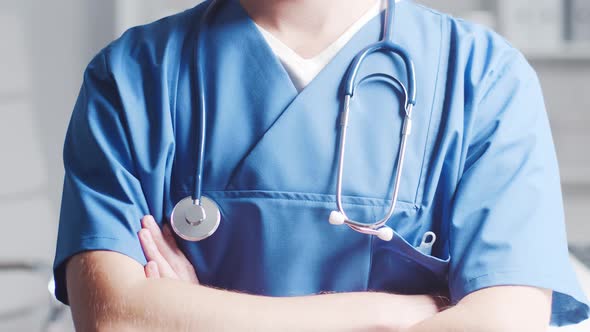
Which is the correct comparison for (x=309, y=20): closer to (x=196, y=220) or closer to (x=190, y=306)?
(x=196, y=220)

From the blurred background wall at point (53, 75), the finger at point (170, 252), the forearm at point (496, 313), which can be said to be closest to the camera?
the forearm at point (496, 313)

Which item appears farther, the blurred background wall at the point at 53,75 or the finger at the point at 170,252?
the blurred background wall at the point at 53,75

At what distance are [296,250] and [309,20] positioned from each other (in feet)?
1.02

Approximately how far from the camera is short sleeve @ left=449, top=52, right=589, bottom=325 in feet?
A: 3.01

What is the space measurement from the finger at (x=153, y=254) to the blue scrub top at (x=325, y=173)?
0.02 meters

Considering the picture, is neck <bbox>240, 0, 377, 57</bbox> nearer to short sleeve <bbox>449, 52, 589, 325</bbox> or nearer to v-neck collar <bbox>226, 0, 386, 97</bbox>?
v-neck collar <bbox>226, 0, 386, 97</bbox>

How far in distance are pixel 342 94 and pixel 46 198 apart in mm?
1526

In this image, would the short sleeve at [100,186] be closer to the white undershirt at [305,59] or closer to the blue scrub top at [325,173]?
the blue scrub top at [325,173]

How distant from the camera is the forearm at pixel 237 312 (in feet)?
2.87

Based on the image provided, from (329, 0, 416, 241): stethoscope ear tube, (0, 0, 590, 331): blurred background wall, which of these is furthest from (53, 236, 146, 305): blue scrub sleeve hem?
(0, 0, 590, 331): blurred background wall

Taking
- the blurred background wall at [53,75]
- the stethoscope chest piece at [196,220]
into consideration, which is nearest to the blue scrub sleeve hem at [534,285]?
the stethoscope chest piece at [196,220]

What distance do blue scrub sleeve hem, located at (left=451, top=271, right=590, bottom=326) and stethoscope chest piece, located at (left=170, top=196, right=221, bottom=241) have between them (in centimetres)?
30

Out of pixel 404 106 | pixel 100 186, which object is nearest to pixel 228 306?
pixel 100 186

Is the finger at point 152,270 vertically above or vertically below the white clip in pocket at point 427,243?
below
